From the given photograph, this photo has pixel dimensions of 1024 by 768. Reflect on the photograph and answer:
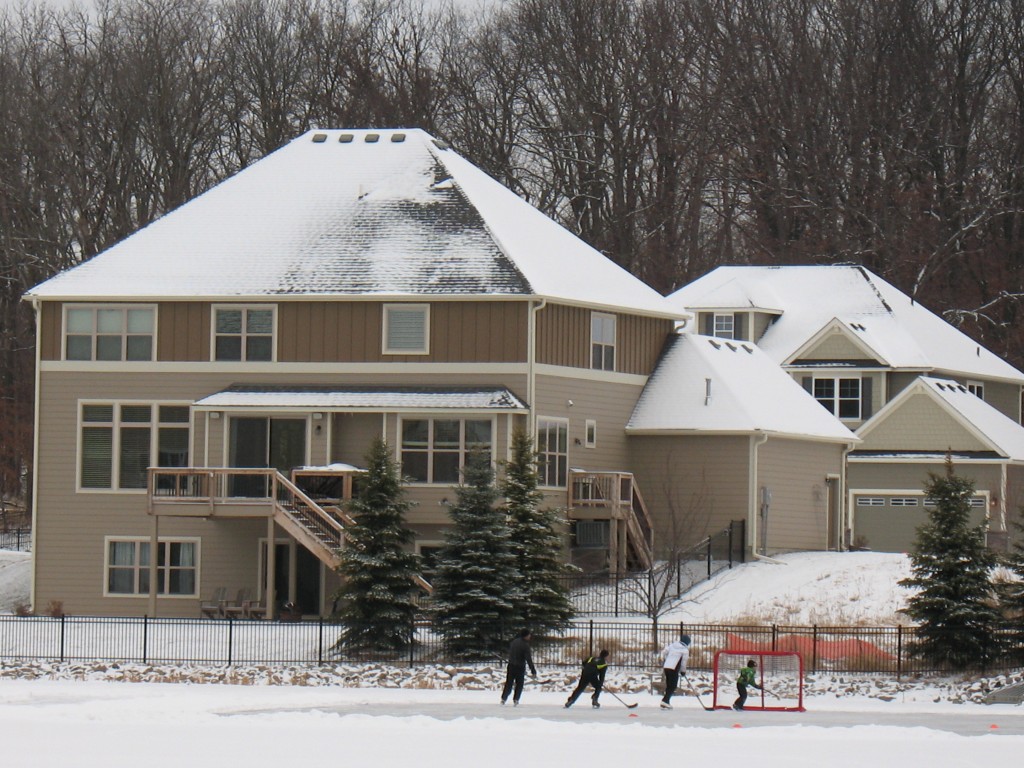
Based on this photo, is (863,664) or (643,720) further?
(863,664)

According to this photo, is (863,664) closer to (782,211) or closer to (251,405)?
(251,405)

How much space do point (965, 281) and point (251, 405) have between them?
38470 mm

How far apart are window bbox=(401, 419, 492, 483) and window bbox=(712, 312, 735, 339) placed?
67.2 feet

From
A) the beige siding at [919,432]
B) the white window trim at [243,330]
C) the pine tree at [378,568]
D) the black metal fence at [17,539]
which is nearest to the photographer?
the pine tree at [378,568]

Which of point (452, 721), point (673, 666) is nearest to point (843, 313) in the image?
point (673, 666)

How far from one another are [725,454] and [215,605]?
41.5ft

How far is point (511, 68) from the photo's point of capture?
87.3 meters

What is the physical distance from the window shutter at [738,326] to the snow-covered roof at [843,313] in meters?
0.40

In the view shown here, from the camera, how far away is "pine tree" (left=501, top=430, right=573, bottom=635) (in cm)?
4369

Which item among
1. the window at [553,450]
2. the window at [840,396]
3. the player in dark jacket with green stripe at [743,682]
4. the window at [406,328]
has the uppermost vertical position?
the window at [406,328]

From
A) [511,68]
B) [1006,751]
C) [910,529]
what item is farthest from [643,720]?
[511,68]

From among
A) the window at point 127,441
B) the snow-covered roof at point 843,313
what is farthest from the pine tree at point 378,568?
the snow-covered roof at point 843,313

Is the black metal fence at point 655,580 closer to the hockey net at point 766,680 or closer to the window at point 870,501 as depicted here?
the hockey net at point 766,680

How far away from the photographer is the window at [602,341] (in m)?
53.8
